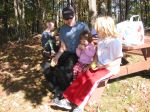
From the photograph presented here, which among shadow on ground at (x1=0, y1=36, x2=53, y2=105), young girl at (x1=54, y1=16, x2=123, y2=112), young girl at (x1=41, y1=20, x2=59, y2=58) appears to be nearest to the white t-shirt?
young girl at (x1=54, y1=16, x2=123, y2=112)

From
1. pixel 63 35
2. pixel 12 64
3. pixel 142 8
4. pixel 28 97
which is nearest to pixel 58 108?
pixel 28 97

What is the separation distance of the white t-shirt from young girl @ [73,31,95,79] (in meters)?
0.34

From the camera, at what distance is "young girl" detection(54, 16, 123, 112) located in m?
5.83

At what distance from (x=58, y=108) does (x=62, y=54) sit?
117 cm

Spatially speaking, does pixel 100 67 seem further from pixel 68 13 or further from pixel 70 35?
pixel 68 13

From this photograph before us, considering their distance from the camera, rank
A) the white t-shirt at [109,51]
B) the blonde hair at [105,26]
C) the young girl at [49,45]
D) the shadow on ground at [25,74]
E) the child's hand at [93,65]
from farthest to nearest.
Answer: the young girl at [49,45], the shadow on ground at [25,74], the child's hand at [93,65], the white t-shirt at [109,51], the blonde hair at [105,26]

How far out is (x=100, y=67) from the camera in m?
6.07

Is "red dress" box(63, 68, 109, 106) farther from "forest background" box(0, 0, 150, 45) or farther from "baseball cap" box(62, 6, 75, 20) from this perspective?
"forest background" box(0, 0, 150, 45)

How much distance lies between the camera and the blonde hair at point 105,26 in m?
5.75

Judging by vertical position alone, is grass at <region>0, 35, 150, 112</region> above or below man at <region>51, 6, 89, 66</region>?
below

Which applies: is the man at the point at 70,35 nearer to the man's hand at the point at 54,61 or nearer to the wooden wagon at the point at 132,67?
the man's hand at the point at 54,61

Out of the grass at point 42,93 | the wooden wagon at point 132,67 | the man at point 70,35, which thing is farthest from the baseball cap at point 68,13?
the grass at point 42,93

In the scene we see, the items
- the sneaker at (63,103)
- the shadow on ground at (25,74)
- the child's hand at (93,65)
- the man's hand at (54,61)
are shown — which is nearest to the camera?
the child's hand at (93,65)

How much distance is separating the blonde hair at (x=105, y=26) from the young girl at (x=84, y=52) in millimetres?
571
